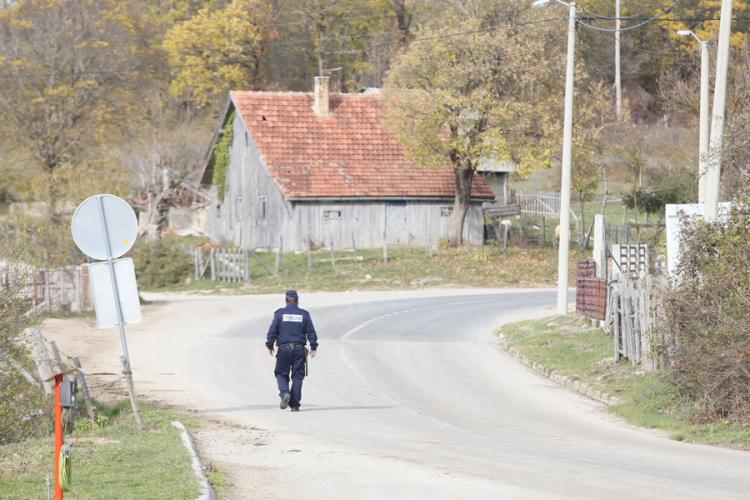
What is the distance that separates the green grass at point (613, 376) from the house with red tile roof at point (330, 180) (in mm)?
20755

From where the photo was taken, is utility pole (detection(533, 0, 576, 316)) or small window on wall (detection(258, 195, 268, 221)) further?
small window on wall (detection(258, 195, 268, 221))

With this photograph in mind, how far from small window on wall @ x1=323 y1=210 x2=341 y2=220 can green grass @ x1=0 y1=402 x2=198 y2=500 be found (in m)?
33.5

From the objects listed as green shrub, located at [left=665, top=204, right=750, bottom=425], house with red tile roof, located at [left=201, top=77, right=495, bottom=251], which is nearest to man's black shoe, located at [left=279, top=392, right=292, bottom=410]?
green shrub, located at [left=665, top=204, right=750, bottom=425]

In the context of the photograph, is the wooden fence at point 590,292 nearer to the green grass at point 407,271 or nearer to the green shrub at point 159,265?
the green grass at point 407,271

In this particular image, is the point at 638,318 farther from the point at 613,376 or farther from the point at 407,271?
the point at 407,271

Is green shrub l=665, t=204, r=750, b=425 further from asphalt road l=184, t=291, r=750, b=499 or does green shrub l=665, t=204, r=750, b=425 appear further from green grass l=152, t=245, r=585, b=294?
green grass l=152, t=245, r=585, b=294

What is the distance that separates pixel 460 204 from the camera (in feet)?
153

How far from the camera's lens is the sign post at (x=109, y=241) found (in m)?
13.5

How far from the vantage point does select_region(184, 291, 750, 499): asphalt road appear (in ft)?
35.8

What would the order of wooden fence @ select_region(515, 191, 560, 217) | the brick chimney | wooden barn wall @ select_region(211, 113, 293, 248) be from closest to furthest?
wooden barn wall @ select_region(211, 113, 293, 248) < the brick chimney < wooden fence @ select_region(515, 191, 560, 217)

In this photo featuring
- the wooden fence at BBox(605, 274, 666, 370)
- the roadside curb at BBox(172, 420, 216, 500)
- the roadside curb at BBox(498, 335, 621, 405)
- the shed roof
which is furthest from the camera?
the shed roof

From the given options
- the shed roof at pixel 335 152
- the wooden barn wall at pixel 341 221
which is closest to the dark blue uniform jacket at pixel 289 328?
the shed roof at pixel 335 152

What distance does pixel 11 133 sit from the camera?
56.2 metres

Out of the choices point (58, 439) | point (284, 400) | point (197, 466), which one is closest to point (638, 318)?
point (284, 400)
